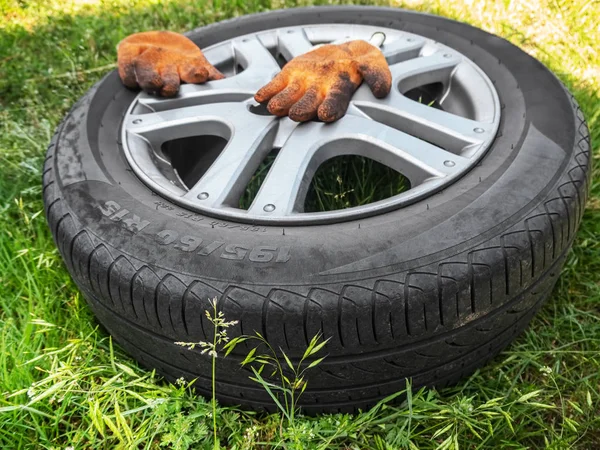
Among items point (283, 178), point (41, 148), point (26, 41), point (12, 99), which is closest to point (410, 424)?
point (283, 178)

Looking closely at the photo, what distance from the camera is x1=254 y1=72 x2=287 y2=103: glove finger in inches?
82.2

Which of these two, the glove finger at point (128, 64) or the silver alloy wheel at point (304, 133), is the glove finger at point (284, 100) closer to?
the silver alloy wheel at point (304, 133)

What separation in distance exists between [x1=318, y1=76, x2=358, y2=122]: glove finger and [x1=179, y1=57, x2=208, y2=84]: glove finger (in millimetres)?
587

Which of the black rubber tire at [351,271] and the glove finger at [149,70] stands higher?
the glove finger at [149,70]

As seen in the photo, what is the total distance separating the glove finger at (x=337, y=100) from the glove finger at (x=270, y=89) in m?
0.20

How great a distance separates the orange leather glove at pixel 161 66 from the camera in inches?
89.1

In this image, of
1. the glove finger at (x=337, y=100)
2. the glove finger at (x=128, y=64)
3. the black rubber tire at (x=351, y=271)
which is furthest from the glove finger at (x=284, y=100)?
the glove finger at (x=128, y=64)

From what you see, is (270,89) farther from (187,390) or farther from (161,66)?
(187,390)

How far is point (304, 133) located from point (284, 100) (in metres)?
0.16

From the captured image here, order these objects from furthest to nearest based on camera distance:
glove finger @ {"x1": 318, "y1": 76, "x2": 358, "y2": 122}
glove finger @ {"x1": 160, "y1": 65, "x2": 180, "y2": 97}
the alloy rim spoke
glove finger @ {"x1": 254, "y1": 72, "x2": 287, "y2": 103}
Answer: the alloy rim spoke
glove finger @ {"x1": 160, "y1": 65, "x2": 180, "y2": 97}
glove finger @ {"x1": 254, "y1": 72, "x2": 287, "y2": 103}
glove finger @ {"x1": 318, "y1": 76, "x2": 358, "y2": 122}

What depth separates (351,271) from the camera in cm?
145

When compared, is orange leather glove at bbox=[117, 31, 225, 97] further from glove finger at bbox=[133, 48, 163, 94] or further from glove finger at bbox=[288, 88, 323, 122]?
glove finger at bbox=[288, 88, 323, 122]

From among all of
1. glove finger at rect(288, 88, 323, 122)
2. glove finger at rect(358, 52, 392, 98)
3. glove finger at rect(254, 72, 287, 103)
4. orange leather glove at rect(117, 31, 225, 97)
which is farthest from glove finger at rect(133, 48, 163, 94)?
glove finger at rect(358, 52, 392, 98)

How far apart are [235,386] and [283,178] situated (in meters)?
0.65
